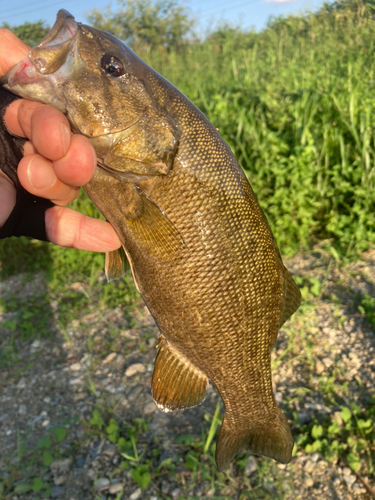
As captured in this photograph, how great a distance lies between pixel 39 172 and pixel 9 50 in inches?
25.1

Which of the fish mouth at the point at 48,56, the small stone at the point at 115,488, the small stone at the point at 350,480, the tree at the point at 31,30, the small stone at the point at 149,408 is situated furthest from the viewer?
the tree at the point at 31,30

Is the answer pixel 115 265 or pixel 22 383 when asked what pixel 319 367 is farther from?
pixel 22 383

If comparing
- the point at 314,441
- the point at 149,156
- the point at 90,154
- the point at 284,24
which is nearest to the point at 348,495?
the point at 314,441

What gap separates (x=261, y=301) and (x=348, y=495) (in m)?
1.47

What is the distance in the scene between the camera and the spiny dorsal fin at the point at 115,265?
1961 mm

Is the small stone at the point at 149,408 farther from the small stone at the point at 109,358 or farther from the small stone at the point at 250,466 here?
the small stone at the point at 250,466

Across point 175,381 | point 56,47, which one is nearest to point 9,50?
point 56,47

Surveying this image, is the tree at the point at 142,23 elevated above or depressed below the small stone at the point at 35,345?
above

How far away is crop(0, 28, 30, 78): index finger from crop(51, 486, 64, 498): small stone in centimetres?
251

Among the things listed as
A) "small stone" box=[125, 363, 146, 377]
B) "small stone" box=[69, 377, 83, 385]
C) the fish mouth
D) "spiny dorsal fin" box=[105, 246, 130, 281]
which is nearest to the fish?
the fish mouth

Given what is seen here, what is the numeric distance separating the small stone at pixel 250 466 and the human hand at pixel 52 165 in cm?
166

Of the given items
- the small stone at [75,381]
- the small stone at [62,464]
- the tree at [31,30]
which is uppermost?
the tree at [31,30]

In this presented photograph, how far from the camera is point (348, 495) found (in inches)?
87.4

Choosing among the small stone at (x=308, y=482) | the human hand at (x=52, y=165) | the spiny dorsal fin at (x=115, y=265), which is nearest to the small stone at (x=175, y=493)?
the small stone at (x=308, y=482)
